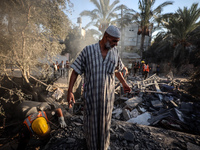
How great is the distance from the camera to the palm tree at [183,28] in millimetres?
13709

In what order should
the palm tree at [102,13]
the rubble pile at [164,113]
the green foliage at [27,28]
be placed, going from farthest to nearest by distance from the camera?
the palm tree at [102,13], the green foliage at [27,28], the rubble pile at [164,113]

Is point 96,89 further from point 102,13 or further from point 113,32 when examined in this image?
point 102,13

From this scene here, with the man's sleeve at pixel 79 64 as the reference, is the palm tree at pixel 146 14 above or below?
above

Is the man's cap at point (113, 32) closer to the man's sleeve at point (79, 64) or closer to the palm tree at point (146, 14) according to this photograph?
the man's sleeve at point (79, 64)

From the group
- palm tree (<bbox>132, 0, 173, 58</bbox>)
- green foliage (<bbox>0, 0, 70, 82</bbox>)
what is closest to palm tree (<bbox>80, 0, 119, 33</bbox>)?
palm tree (<bbox>132, 0, 173, 58</bbox>)

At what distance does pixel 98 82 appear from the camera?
1.47 metres

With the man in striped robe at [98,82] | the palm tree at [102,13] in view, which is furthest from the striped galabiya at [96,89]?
the palm tree at [102,13]

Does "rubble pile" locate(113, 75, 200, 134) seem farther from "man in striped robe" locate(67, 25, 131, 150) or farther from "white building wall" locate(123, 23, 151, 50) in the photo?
"white building wall" locate(123, 23, 151, 50)

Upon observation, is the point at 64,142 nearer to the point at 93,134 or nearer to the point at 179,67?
the point at 93,134

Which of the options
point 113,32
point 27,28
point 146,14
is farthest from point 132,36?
point 113,32

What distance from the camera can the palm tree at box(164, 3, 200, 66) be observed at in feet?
45.0

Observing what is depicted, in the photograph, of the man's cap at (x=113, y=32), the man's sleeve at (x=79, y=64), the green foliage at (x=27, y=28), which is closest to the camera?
the man's cap at (x=113, y=32)

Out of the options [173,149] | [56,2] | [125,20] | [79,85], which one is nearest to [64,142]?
[173,149]

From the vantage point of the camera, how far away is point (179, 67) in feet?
49.6
